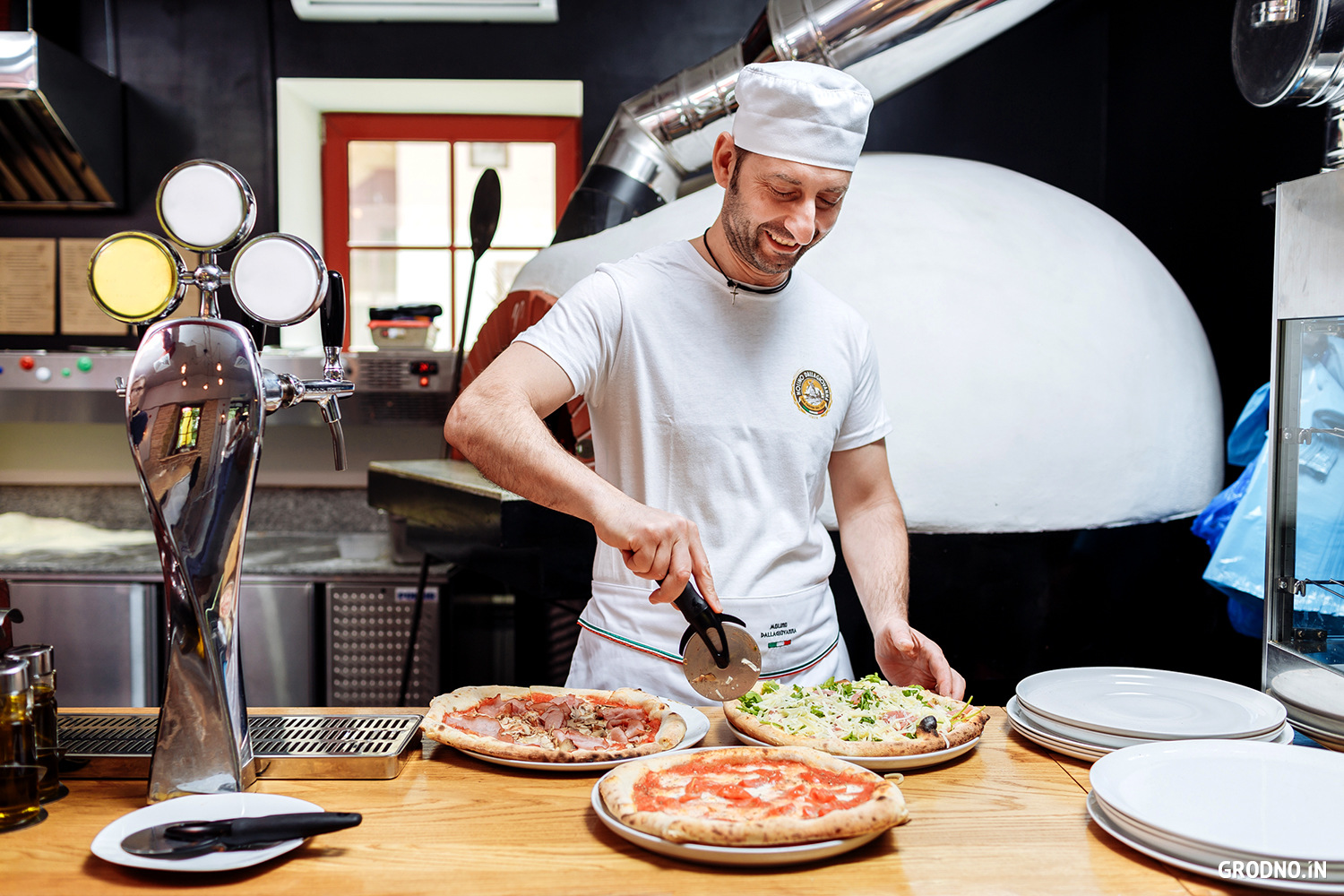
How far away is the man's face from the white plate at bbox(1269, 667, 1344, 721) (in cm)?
87

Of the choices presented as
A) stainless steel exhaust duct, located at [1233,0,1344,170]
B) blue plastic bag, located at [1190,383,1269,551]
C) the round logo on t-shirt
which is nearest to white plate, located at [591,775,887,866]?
the round logo on t-shirt

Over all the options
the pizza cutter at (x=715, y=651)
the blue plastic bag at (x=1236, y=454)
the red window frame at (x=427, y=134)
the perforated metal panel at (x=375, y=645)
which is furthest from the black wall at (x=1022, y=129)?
the perforated metal panel at (x=375, y=645)

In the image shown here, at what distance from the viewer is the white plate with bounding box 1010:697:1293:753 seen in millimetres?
1128

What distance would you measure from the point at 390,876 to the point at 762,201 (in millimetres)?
1035

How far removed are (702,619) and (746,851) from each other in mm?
308

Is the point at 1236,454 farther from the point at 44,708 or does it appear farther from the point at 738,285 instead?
the point at 44,708

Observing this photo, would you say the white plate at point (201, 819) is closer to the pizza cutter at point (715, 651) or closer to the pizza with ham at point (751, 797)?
the pizza with ham at point (751, 797)

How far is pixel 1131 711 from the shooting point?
1210 millimetres

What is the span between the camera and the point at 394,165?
13.8 ft

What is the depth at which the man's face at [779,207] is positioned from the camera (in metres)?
1.46

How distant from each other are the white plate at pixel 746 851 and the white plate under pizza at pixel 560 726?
202mm

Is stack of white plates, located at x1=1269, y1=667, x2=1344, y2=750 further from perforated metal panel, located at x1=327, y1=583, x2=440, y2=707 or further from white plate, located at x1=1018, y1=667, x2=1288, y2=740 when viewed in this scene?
perforated metal panel, located at x1=327, y1=583, x2=440, y2=707

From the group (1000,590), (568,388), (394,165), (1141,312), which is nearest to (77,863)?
(568,388)
